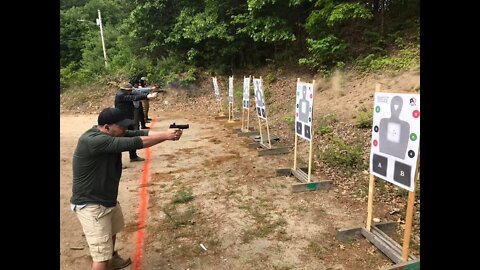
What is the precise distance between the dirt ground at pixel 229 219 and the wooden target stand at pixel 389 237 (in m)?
0.09

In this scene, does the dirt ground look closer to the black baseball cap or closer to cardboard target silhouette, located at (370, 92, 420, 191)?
cardboard target silhouette, located at (370, 92, 420, 191)

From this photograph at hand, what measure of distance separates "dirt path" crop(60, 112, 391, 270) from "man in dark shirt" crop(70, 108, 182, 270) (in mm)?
900

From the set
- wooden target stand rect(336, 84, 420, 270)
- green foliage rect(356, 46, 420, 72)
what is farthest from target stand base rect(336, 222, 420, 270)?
green foliage rect(356, 46, 420, 72)

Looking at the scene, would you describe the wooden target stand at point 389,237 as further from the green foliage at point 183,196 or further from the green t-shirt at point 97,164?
the green t-shirt at point 97,164

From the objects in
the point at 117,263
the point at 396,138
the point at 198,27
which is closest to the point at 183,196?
the point at 117,263

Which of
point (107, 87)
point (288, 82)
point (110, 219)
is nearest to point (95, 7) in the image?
point (107, 87)

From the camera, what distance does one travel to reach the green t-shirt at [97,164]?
3.11m

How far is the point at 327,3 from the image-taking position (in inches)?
480

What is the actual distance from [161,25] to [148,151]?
13246 millimetres

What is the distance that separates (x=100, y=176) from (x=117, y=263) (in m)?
1.22

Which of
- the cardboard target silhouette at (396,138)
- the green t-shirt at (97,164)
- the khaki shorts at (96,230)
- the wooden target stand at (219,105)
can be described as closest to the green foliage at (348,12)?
the wooden target stand at (219,105)

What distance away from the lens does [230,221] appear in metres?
4.87

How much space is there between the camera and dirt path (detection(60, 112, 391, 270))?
12.9 feet

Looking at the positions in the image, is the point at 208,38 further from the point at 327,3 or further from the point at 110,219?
the point at 110,219
